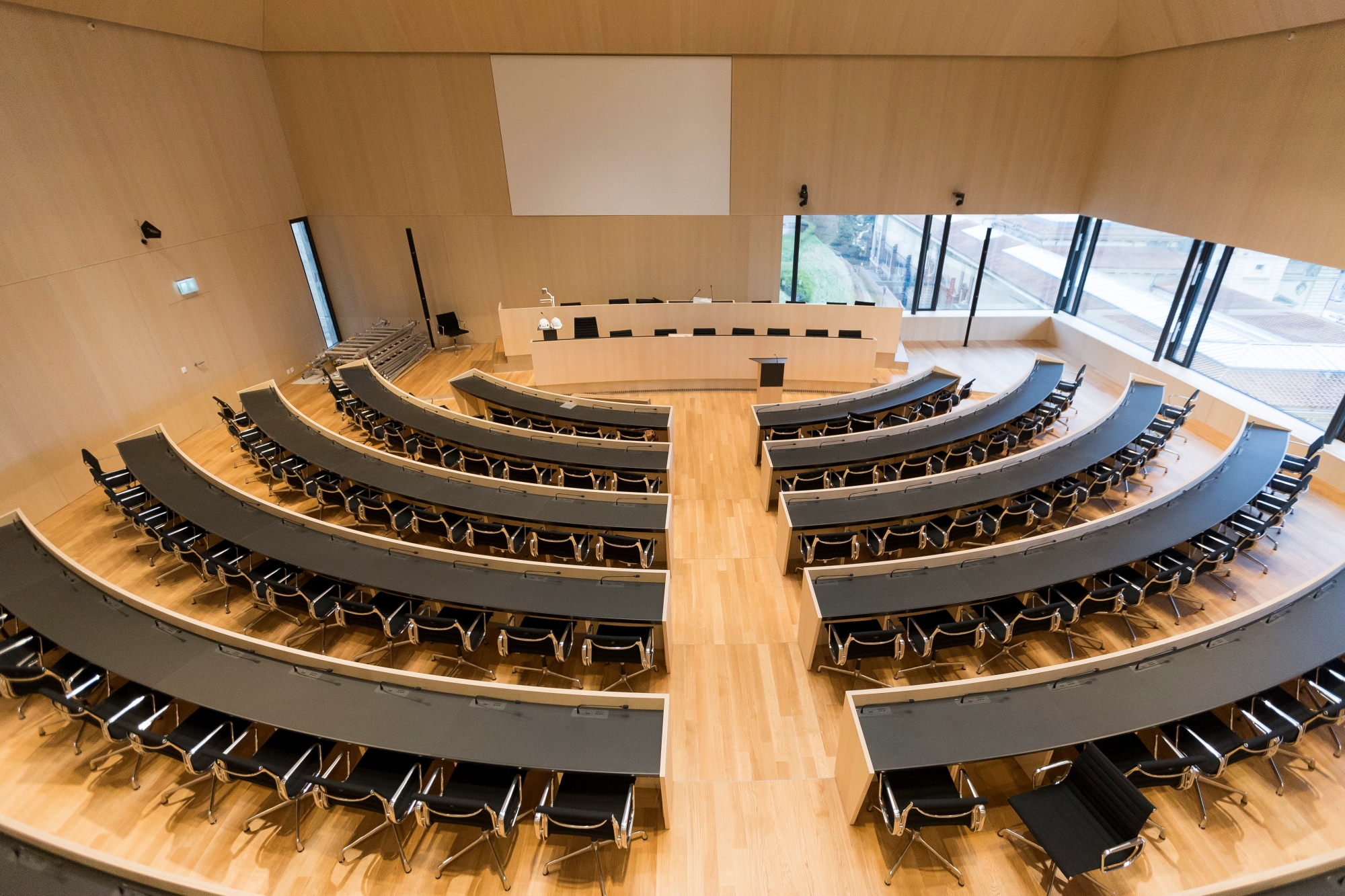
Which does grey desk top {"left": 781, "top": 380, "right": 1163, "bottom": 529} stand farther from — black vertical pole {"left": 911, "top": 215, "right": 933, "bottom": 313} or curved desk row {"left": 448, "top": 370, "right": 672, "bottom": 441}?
black vertical pole {"left": 911, "top": 215, "right": 933, "bottom": 313}

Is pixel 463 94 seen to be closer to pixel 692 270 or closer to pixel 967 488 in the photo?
pixel 692 270

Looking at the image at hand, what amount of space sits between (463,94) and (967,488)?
11966 millimetres

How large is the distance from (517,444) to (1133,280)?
12.4m

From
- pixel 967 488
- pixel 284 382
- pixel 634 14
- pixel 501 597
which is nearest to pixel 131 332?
pixel 284 382

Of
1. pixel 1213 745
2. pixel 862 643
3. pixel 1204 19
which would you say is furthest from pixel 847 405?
pixel 1204 19

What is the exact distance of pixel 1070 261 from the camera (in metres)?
13.7

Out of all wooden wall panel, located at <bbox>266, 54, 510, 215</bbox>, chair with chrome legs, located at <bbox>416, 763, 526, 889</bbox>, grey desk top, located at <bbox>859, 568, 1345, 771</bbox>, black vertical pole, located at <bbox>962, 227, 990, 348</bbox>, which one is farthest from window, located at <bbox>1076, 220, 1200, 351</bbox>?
chair with chrome legs, located at <bbox>416, 763, 526, 889</bbox>

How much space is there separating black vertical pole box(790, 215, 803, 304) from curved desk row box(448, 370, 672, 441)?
5.86 metres

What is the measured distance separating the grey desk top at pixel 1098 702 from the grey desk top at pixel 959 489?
2.25 meters

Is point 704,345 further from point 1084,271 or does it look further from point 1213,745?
point 1084,271

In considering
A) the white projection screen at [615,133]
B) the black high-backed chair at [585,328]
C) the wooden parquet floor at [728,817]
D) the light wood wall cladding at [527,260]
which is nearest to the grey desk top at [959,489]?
the wooden parquet floor at [728,817]

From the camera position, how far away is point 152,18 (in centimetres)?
916

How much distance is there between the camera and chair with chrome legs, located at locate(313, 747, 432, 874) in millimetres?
3758

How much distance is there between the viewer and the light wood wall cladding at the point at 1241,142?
809 cm
